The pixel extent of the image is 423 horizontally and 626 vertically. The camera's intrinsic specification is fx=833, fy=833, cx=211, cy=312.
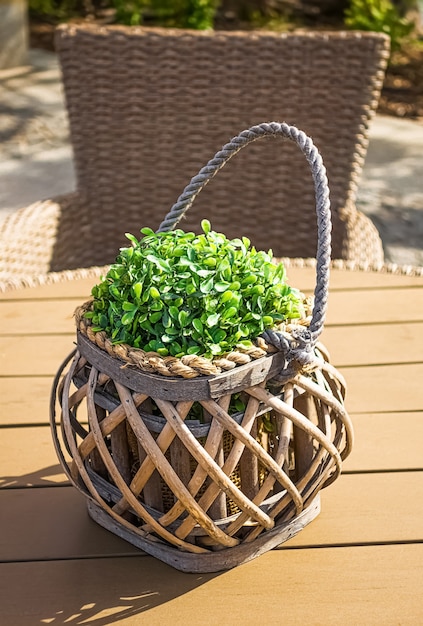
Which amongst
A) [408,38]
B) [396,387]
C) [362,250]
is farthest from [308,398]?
[408,38]

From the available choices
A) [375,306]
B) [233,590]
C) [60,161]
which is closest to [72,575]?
[233,590]

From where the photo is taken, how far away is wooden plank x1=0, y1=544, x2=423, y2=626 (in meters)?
0.81

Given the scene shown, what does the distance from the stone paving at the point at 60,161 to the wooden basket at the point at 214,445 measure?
2.35 metres

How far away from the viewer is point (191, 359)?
759mm

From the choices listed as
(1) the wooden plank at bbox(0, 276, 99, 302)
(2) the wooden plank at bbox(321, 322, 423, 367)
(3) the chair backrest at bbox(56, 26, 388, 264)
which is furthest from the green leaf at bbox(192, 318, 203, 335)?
(3) the chair backrest at bbox(56, 26, 388, 264)

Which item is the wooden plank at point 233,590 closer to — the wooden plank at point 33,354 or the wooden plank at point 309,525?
the wooden plank at point 309,525

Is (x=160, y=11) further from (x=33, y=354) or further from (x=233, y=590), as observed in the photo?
(x=233, y=590)

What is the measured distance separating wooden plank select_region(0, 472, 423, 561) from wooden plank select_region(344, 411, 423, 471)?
0.07 ft

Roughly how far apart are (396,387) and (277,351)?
452mm

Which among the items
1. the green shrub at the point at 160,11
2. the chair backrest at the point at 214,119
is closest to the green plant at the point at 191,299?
the chair backrest at the point at 214,119

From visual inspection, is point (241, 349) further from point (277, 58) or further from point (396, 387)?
point (277, 58)

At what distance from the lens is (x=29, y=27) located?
5766mm

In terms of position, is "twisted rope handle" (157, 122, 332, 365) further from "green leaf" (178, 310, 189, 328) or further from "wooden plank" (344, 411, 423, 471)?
"wooden plank" (344, 411, 423, 471)

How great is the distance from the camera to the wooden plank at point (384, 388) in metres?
1.15
